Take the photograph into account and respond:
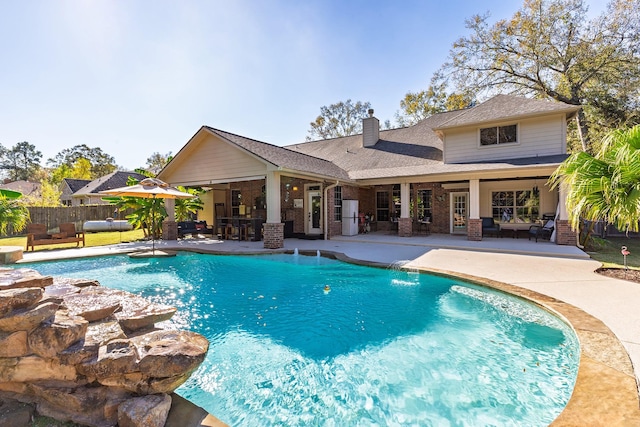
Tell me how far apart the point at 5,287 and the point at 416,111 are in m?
A: 30.9

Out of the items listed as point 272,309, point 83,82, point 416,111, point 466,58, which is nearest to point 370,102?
point 416,111

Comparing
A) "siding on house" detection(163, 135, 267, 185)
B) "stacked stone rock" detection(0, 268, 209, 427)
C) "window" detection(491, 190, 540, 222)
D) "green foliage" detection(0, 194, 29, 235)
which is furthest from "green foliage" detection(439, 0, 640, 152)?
"green foliage" detection(0, 194, 29, 235)

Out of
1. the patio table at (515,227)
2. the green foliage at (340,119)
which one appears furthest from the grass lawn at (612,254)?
the green foliage at (340,119)

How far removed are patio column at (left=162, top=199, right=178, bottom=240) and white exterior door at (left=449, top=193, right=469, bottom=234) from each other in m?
14.0

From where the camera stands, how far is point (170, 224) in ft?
46.4

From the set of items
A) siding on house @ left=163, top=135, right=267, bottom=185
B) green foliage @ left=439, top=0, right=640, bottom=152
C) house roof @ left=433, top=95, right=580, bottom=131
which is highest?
green foliage @ left=439, top=0, right=640, bottom=152

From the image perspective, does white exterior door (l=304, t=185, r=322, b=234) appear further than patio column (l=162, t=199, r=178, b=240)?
Yes

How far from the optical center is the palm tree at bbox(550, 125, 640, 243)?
495 centimetres

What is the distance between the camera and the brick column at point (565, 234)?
34.8 ft

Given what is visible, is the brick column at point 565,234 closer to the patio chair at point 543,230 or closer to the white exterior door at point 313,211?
the patio chair at point 543,230

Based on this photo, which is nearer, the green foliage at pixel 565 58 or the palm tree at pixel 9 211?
the palm tree at pixel 9 211

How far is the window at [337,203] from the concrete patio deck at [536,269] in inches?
56.1

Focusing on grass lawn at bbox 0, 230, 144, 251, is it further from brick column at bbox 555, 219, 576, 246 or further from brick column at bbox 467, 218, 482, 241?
brick column at bbox 555, 219, 576, 246

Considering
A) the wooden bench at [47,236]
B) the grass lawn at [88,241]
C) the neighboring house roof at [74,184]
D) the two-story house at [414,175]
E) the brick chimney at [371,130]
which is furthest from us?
the neighboring house roof at [74,184]
